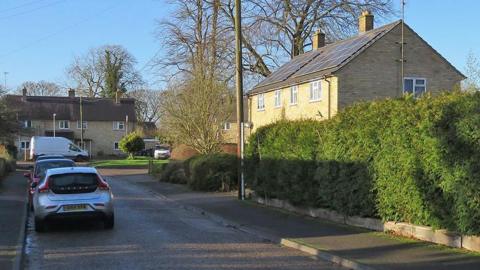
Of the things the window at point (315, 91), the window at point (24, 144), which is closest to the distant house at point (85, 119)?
the window at point (24, 144)

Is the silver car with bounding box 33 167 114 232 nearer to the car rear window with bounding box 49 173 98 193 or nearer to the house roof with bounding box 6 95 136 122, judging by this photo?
the car rear window with bounding box 49 173 98 193

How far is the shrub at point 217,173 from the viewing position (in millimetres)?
25969

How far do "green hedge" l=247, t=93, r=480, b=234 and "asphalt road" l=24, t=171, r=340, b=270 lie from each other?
244 cm

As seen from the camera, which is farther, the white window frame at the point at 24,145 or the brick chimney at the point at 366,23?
the white window frame at the point at 24,145

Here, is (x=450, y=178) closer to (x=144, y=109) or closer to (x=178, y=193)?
(x=178, y=193)

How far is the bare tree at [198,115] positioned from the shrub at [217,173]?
7.87m

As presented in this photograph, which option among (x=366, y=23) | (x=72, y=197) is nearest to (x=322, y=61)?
(x=366, y=23)

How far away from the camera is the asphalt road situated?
1019 centimetres

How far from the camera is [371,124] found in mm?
13273

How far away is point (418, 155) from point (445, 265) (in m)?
2.68

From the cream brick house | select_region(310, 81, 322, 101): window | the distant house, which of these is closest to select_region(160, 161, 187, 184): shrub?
the cream brick house

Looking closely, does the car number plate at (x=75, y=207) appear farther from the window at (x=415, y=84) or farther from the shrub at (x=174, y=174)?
the window at (x=415, y=84)

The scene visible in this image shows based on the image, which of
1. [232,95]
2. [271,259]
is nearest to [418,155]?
[271,259]

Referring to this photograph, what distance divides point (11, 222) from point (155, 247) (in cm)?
549
